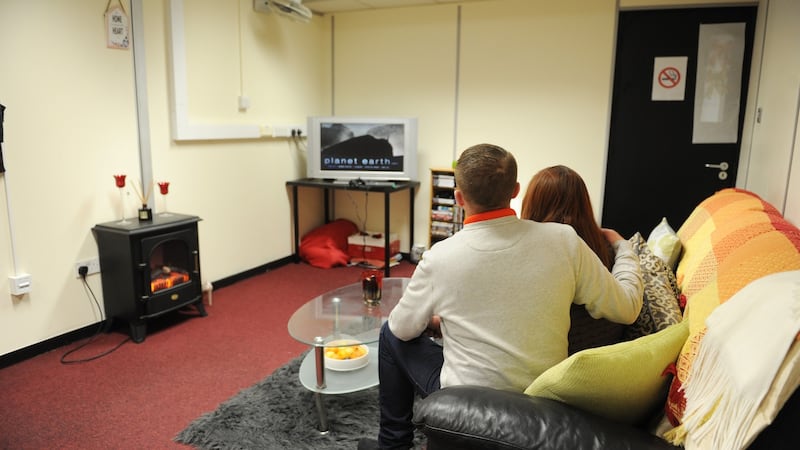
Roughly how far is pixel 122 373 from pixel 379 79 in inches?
130

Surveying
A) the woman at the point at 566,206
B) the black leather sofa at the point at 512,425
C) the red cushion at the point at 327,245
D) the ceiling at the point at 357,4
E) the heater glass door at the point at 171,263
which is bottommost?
the red cushion at the point at 327,245

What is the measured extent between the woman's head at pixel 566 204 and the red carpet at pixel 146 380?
66.3 inches

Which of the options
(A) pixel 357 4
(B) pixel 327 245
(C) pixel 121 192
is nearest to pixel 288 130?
(B) pixel 327 245

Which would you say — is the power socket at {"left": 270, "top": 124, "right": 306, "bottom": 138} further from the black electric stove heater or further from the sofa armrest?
the sofa armrest

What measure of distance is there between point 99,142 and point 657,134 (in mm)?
3870

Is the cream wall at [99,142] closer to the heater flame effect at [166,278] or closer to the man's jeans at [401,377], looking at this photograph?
the heater flame effect at [166,278]

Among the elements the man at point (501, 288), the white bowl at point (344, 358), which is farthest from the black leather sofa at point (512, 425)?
the white bowl at point (344, 358)

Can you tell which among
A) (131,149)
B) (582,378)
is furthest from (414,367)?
(131,149)

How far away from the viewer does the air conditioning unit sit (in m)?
4.13

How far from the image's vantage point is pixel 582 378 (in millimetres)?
1176

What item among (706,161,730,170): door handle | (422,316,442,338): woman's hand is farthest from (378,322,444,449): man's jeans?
(706,161,730,170): door handle

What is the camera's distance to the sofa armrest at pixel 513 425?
1.12 m

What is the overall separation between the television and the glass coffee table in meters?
2.09

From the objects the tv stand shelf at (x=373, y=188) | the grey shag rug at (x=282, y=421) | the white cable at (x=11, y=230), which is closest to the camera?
the grey shag rug at (x=282, y=421)
